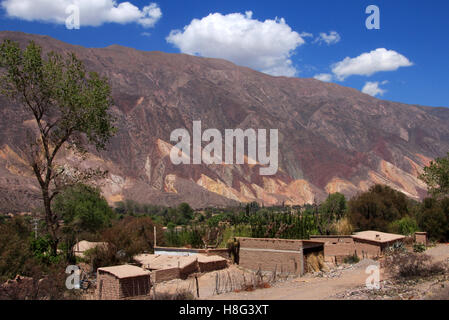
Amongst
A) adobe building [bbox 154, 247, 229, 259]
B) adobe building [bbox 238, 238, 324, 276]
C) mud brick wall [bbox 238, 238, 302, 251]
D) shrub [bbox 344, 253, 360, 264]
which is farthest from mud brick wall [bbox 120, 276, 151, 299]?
shrub [bbox 344, 253, 360, 264]

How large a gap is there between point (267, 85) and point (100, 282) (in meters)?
163

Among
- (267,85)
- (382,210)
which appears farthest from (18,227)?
(267,85)

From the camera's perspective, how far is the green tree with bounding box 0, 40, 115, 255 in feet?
60.3

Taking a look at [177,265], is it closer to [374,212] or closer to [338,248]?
[338,248]

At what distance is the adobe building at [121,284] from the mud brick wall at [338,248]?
41.0ft

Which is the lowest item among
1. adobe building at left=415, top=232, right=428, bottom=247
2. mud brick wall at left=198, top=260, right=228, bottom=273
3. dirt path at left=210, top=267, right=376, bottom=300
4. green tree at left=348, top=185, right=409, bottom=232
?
mud brick wall at left=198, top=260, right=228, bottom=273

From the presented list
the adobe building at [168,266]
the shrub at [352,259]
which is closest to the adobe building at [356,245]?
the shrub at [352,259]

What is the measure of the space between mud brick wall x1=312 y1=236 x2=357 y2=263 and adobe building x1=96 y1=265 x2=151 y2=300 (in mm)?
12485

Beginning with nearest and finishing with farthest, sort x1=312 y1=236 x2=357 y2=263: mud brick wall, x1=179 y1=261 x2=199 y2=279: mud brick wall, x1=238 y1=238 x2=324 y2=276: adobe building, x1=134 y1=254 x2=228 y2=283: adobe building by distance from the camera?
x1=134 y1=254 x2=228 y2=283: adobe building → x1=179 y1=261 x2=199 y2=279: mud brick wall → x1=238 y1=238 x2=324 y2=276: adobe building → x1=312 y1=236 x2=357 y2=263: mud brick wall

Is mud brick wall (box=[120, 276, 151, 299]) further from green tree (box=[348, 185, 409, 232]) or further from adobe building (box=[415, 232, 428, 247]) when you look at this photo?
green tree (box=[348, 185, 409, 232])

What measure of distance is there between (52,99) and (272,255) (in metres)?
12.0
